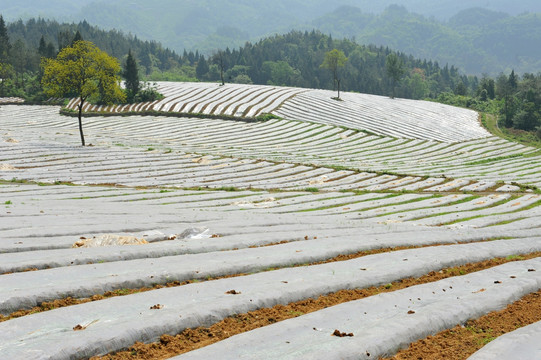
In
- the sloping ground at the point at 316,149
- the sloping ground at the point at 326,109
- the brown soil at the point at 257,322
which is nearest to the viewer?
the brown soil at the point at 257,322

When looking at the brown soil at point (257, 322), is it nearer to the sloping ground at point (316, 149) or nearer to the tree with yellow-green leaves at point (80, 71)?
the sloping ground at point (316, 149)

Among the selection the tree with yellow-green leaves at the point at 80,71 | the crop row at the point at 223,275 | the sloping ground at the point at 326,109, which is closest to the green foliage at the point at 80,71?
the tree with yellow-green leaves at the point at 80,71

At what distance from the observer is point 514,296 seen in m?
11.0

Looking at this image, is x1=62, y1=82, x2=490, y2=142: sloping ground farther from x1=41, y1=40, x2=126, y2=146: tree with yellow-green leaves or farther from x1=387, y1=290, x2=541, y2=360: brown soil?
x1=387, y1=290, x2=541, y2=360: brown soil

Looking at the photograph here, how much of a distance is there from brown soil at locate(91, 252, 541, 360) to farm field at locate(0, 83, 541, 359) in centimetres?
7

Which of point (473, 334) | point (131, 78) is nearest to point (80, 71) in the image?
point (473, 334)

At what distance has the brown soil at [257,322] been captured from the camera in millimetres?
7757

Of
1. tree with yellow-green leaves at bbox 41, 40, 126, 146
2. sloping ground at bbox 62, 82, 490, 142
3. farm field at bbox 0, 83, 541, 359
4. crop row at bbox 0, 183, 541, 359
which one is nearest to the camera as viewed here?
crop row at bbox 0, 183, 541, 359

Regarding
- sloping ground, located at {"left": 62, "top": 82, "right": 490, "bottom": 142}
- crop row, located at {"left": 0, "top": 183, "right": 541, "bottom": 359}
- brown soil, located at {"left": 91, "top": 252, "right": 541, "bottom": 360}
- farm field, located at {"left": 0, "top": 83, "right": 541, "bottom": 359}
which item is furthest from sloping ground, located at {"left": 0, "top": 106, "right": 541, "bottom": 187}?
brown soil, located at {"left": 91, "top": 252, "right": 541, "bottom": 360}

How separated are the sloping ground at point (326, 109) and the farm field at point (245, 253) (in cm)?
3431

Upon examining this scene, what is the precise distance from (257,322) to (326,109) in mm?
73748

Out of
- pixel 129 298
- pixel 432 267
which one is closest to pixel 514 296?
pixel 432 267

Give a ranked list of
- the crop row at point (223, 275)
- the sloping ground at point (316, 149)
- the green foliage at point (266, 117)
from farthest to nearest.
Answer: the green foliage at point (266, 117)
the sloping ground at point (316, 149)
the crop row at point (223, 275)

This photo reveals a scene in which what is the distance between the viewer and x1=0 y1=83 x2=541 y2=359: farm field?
8.22m
